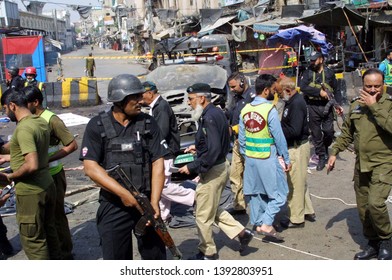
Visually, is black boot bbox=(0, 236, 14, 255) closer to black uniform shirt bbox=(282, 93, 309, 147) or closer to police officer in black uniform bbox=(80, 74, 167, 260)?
police officer in black uniform bbox=(80, 74, 167, 260)

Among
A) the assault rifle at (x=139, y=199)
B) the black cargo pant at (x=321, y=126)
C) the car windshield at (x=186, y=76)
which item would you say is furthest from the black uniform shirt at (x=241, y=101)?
the car windshield at (x=186, y=76)

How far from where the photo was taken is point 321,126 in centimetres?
807

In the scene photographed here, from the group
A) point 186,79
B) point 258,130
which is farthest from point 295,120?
point 186,79

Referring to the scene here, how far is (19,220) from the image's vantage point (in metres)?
4.12

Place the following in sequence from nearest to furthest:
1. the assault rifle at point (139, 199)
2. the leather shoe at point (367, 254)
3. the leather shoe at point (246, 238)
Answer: the assault rifle at point (139, 199) → the leather shoe at point (367, 254) → the leather shoe at point (246, 238)

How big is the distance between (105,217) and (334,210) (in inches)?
140

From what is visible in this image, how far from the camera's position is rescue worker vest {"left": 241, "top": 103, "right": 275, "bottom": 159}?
16.4 feet

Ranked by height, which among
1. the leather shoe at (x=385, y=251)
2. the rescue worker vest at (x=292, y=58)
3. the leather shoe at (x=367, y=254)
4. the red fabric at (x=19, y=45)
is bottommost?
the leather shoe at (x=367, y=254)

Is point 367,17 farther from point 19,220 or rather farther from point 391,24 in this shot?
point 19,220

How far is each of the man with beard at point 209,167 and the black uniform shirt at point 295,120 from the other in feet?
3.61

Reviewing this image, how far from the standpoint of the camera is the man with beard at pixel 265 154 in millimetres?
5000

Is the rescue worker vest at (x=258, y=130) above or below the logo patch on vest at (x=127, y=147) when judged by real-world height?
below

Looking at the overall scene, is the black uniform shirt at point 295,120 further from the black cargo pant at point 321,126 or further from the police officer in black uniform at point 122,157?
the black cargo pant at point 321,126

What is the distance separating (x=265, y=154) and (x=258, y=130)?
10.1 inches
